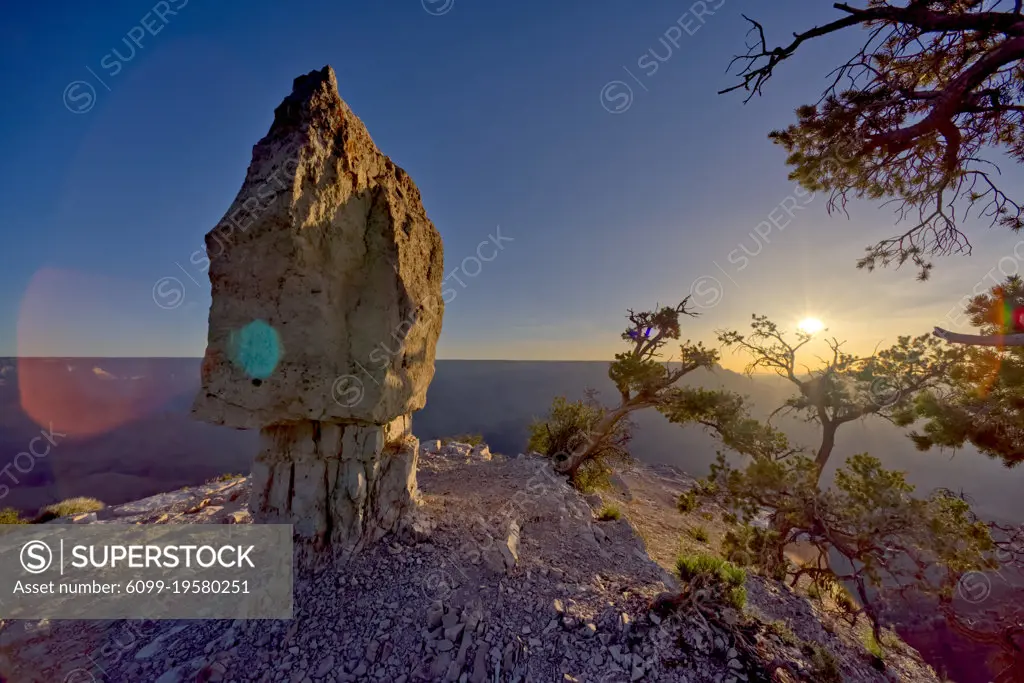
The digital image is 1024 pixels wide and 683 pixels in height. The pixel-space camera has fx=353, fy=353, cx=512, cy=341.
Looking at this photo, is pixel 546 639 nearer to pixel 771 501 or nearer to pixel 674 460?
pixel 771 501

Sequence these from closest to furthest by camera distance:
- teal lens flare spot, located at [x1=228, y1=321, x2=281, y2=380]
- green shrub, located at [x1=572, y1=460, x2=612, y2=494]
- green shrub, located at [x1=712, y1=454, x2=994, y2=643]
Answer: teal lens flare spot, located at [x1=228, y1=321, x2=281, y2=380], green shrub, located at [x1=712, y1=454, x2=994, y2=643], green shrub, located at [x1=572, y1=460, x2=612, y2=494]

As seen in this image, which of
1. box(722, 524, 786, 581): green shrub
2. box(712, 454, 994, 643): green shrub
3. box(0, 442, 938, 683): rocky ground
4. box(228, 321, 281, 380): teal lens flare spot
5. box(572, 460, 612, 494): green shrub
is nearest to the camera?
box(0, 442, 938, 683): rocky ground

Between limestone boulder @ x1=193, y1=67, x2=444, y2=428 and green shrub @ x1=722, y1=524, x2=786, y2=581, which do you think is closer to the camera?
limestone boulder @ x1=193, y1=67, x2=444, y2=428

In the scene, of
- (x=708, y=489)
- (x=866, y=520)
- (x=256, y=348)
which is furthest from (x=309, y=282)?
(x=866, y=520)

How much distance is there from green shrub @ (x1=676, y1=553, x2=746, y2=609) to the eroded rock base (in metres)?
4.67

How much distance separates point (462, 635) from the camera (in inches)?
166

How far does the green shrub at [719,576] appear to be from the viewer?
5094mm

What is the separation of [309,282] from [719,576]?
7.07 meters

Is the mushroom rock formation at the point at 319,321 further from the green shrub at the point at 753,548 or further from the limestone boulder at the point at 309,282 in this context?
the green shrub at the point at 753,548

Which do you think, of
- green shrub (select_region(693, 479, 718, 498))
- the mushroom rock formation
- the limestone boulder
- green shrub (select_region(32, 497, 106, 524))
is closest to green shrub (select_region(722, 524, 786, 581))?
green shrub (select_region(693, 479, 718, 498))

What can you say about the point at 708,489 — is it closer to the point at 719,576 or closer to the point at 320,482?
the point at 719,576

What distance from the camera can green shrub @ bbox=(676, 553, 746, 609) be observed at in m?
5.09

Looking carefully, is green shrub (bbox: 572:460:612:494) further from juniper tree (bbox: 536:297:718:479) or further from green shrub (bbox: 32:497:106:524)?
green shrub (bbox: 32:497:106:524)

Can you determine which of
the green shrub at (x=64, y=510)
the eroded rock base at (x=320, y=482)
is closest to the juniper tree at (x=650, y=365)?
the eroded rock base at (x=320, y=482)
